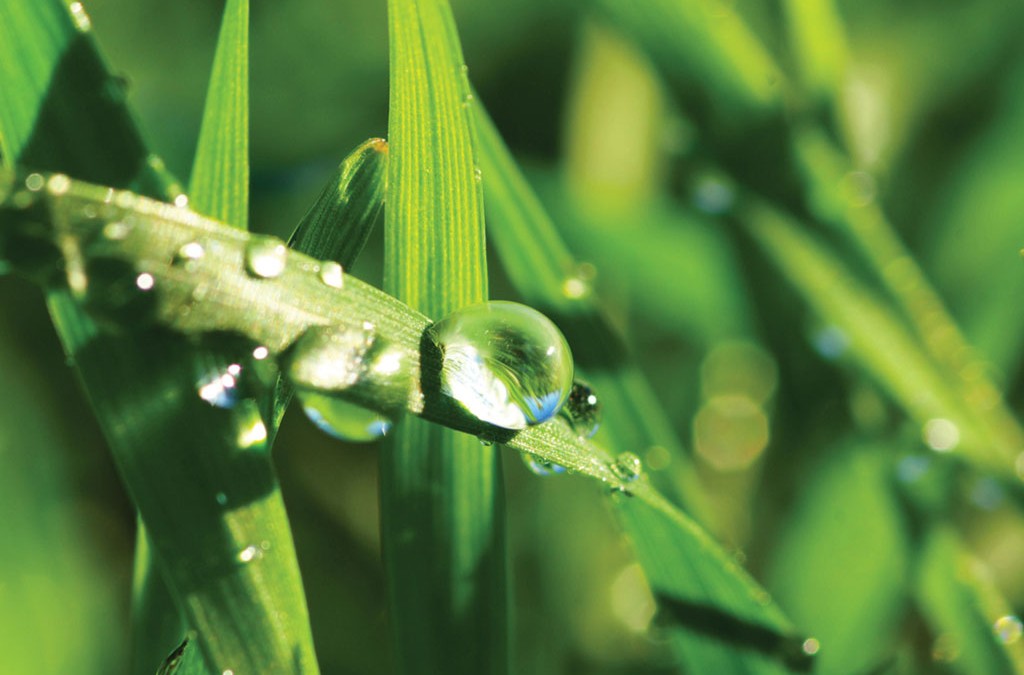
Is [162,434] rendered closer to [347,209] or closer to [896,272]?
[347,209]

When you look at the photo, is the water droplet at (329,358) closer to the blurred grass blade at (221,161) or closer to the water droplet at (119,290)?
A: the water droplet at (119,290)

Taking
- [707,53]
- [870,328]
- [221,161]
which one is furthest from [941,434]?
[221,161]

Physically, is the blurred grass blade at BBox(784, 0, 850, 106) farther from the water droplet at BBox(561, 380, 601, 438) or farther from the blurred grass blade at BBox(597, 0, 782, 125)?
the water droplet at BBox(561, 380, 601, 438)

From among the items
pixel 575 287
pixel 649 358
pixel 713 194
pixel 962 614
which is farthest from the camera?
pixel 649 358

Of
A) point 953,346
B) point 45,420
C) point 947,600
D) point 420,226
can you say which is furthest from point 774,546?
point 45,420

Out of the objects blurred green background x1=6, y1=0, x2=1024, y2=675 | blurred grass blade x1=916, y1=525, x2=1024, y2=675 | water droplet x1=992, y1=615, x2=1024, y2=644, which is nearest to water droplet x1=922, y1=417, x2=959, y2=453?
blurred green background x1=6, y1=0, x2=1024, y2=675
